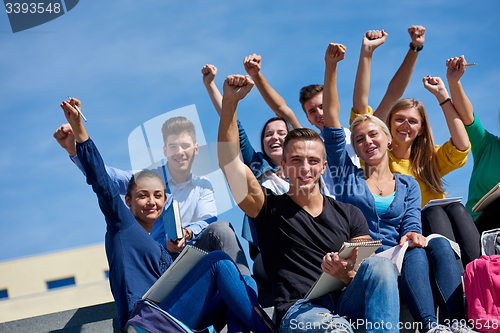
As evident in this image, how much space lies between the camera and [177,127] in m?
2.94

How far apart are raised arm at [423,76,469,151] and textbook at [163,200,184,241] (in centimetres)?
223

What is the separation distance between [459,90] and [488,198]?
1.02 m

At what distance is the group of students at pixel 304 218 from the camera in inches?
92.7

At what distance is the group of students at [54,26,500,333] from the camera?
235 centimetres

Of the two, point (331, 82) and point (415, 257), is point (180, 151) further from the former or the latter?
point (415, 257)

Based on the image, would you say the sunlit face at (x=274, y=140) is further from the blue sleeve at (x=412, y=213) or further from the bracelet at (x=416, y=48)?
the bracelet at (x=416, y=48)

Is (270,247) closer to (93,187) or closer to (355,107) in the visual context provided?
(93,187)

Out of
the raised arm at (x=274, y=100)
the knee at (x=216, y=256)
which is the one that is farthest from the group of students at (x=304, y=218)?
the raised arm at (x=274, y=100)

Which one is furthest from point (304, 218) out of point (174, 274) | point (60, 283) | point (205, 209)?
point (60, 283)

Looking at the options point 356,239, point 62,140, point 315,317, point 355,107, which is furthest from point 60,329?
point 355,107

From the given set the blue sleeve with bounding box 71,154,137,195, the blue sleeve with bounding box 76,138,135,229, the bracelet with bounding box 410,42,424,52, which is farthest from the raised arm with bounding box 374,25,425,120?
the blue sleeve with bounding box 76,138,135,229

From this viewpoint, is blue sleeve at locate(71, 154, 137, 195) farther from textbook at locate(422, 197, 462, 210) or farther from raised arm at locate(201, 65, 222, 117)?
textbook at locate(422, 197, 462, 210)

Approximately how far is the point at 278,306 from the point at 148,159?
1.16 meters

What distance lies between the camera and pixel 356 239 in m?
2.53
